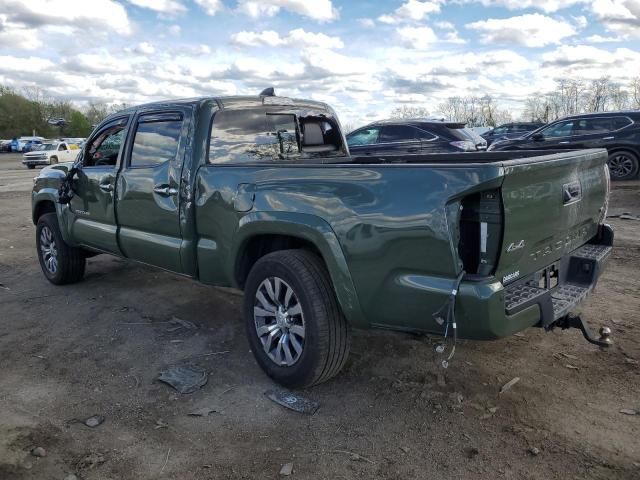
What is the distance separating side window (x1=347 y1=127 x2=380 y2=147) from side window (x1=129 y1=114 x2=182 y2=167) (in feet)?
27.6

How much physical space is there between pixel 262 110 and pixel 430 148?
794 cm

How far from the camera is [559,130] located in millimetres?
13727

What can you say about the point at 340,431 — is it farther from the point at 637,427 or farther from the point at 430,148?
the point at 430,148

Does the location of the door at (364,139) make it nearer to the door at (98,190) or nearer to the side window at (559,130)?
the side window at (559,130)

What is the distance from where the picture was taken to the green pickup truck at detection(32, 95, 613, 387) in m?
2.76

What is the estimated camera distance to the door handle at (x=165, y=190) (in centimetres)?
424

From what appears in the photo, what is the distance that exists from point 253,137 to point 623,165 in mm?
11676

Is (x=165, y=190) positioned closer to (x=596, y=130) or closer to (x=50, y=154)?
(x=596, y=130)

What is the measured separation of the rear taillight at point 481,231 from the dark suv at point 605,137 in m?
10.5

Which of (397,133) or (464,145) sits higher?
(397,133)

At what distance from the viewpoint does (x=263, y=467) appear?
9.38 feet

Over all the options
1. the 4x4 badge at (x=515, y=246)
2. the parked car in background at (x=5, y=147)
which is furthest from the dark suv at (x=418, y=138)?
the parked car in background at (x=5, y=147)

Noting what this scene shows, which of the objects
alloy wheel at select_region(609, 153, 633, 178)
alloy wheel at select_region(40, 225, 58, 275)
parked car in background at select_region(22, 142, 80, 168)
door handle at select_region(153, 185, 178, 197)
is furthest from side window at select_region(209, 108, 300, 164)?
parked car in background at select_region(22, 142, 80, 168)

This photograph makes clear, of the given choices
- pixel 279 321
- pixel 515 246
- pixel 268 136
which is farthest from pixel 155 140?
pixel 515 246
